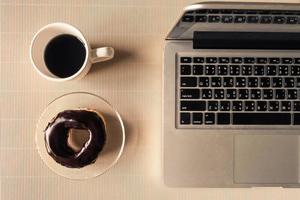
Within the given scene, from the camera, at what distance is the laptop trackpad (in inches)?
24.4

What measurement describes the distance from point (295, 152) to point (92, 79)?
0.31 meters

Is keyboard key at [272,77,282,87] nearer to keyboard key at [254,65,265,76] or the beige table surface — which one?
keyboard key at [254,65,265,76]

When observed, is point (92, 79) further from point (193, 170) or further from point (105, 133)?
point (193, 170)

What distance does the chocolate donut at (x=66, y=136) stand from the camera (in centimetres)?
59

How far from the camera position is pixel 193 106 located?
605 mm

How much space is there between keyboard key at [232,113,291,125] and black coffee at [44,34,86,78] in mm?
231

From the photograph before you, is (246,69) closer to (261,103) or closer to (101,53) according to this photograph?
(261,103)

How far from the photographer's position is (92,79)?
0.65 metres

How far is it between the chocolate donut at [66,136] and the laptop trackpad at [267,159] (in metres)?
0.20

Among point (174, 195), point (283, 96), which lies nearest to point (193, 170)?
point (174, 195)

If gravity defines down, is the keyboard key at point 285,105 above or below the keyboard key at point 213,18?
below

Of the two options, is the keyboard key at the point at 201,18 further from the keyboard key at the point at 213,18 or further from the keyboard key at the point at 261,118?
the keyboard key at the point at 261,118

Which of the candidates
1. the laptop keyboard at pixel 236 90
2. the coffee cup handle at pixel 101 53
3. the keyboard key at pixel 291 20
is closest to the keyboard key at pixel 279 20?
the keyboard key at pixel 291 20

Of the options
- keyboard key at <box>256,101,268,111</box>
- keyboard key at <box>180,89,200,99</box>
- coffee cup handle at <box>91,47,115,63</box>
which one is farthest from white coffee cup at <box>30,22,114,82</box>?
keyboard key at <box>256,101,268,111</box>
